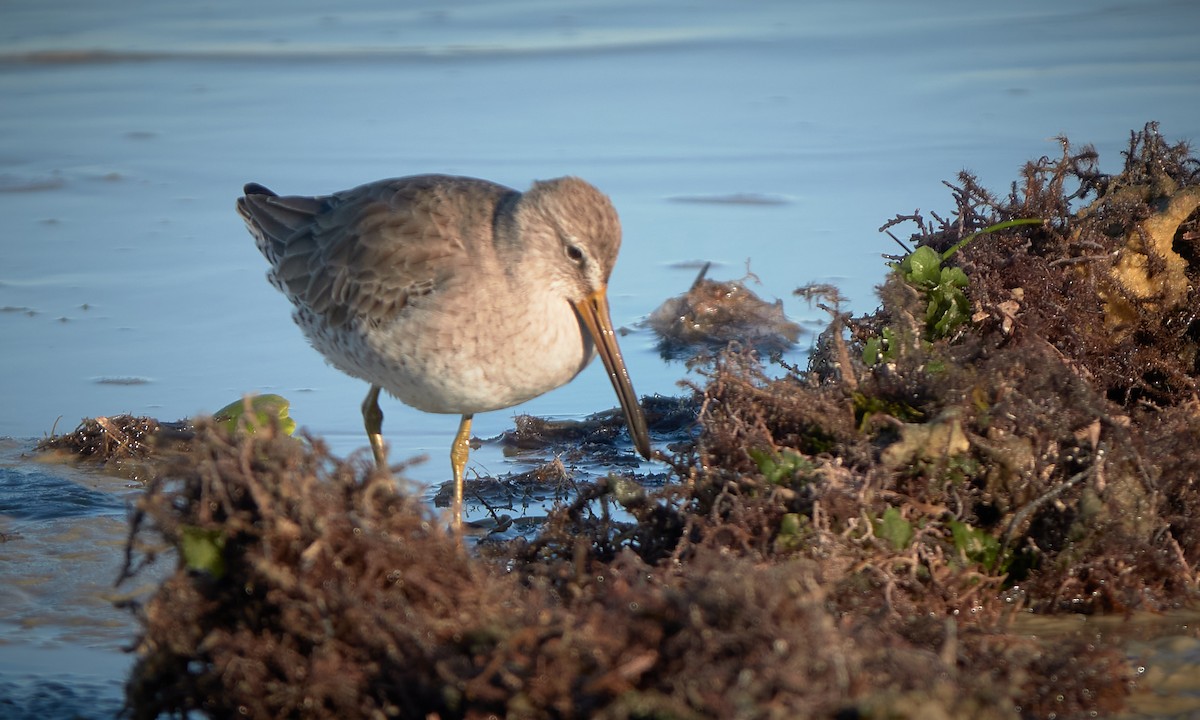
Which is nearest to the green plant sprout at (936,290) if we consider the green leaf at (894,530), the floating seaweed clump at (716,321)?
the green leaf at (894,530)

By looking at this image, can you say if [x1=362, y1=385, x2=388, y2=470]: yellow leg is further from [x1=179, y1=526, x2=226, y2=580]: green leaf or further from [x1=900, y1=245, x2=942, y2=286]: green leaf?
[x1=179, y1=526, x2=226, y2=580]: green leaf

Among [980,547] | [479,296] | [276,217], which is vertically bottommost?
[980,547]

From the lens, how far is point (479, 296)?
4969 millimetres

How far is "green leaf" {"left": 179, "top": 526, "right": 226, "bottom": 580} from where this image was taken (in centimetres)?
321

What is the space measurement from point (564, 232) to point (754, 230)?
372cm

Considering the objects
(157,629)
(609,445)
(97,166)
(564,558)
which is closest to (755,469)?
(564,558)

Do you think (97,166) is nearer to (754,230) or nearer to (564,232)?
(754,230)

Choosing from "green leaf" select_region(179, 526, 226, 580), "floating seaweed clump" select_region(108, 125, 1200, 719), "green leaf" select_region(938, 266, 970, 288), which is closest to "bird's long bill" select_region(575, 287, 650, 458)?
"floating seaweed clump" select_region(108, 125, 1200, 719)

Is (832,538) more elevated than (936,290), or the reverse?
(936,290)

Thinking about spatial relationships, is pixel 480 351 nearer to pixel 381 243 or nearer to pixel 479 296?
pixel 479 296

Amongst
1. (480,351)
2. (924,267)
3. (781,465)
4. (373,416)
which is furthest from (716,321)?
(781,465)

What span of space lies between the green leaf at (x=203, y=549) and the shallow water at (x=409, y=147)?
0.90 m

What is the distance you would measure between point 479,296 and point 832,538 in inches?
71.2

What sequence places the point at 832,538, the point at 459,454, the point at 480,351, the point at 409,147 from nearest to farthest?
the point at 832,538
the point at 480,351
the point at 459,454
the point at 409,147
